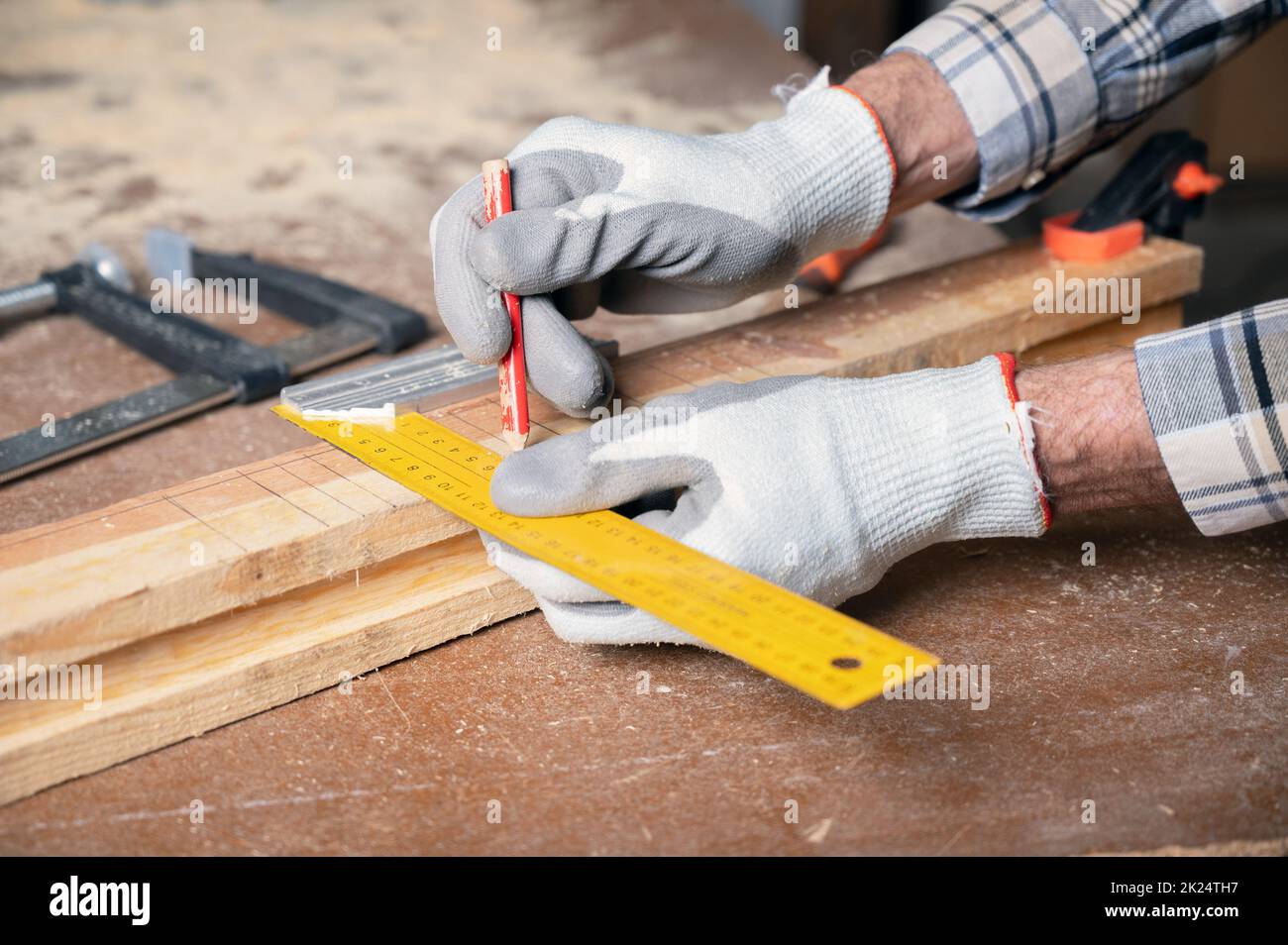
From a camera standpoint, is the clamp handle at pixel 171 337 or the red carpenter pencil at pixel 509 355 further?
the clamp handle at pixel 171 337

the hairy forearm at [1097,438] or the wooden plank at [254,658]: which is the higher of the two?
the hairy forearm at [1097,438]

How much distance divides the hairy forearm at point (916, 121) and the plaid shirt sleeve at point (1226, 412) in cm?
60

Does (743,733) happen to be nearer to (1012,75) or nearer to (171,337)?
(1012,75)

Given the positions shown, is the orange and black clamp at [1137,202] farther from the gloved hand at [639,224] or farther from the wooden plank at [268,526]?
the gloved hand at [639,224]

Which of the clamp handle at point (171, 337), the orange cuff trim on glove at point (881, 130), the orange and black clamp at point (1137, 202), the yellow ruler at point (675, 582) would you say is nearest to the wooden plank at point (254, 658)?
the yellow ruler at point (675, 582)

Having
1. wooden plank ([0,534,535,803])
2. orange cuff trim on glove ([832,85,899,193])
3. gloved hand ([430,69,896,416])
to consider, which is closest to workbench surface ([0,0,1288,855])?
wooden plank ([0,534,535,803])

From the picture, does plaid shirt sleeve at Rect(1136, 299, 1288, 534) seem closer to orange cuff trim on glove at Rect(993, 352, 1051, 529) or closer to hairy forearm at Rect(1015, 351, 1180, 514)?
hairy forearm at Rect(1015, 351, 1180, 514)

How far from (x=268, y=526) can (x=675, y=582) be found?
47 cm

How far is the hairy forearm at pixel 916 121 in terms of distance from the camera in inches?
71.9

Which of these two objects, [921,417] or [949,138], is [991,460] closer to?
[921,417]

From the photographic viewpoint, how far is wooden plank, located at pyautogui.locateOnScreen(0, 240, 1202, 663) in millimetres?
1230

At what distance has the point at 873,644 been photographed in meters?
1.04
